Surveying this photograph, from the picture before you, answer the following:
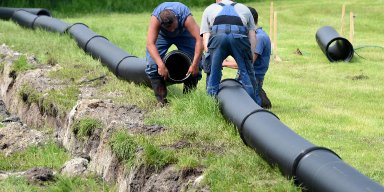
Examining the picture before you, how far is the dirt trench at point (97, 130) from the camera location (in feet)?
26.4

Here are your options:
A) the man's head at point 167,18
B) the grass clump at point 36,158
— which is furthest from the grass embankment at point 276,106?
the grass clump at point 36,158

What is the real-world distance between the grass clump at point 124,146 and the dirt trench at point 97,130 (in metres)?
0.10

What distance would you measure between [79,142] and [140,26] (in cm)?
1936

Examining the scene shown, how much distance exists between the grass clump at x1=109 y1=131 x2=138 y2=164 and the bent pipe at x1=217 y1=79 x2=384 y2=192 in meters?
1.13

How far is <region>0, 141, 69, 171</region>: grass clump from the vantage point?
1048 centimetres

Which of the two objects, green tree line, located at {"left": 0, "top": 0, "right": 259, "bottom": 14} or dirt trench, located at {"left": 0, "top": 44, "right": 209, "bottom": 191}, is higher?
dirt trench, located at {"left": 0, "top": 44, "right": 209, "bottom": 191}

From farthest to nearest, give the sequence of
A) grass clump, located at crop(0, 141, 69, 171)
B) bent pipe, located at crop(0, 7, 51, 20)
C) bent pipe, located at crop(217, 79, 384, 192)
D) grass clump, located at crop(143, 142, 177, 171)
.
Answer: bent pipe, located at crop(0, 7, 51, 20)
grass clump, located at crop(0, 141, 69, 171)
grass clump, located at crop(143, 142, 177, 171)
bent pipe, located at crop(217, 79, 384, 192)

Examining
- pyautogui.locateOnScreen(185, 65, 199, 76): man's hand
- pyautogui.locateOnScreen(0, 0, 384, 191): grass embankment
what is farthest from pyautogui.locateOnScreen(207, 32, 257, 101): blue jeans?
pyautogui.locateOnScreen(185, 65, 199, 76): man's hand

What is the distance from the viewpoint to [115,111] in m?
10.8

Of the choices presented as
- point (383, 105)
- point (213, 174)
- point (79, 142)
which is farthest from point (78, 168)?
point (383, 105)

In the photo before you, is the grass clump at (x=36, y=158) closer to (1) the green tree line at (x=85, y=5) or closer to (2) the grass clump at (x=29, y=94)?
(2) the grass clump at (x=29, y=94)

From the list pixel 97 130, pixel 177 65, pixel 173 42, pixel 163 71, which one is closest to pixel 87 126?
pixel 97 130

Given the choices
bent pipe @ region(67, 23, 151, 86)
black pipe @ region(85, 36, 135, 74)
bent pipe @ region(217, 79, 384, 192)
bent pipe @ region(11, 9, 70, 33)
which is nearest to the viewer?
bent pipe @ region(217, 79, 384, 192)

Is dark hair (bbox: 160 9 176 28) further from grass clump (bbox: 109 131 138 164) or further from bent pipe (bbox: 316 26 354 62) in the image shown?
bent pipe (bbox: 316 26 354 62)
